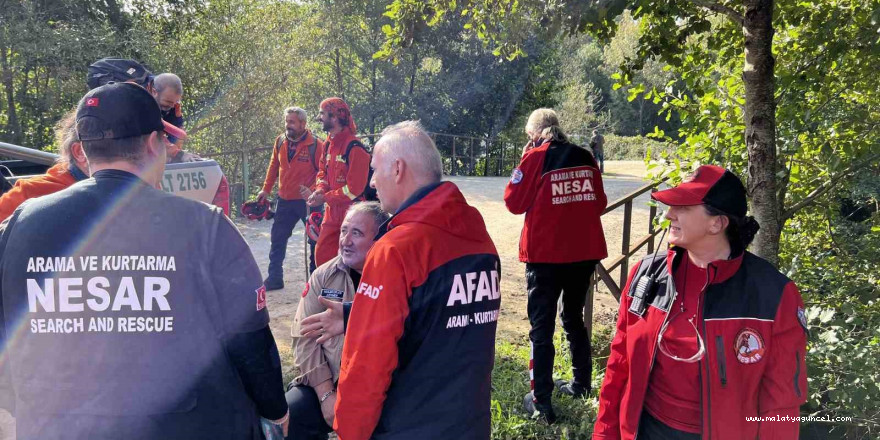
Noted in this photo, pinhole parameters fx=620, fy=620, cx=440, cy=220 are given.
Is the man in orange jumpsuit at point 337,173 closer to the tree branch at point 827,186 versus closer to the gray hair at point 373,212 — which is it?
the gray hair at point 373,212

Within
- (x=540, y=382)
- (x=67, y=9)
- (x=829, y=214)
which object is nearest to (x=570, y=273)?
(x=540, y=382)

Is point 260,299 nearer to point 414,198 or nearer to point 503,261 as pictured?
point 414,198

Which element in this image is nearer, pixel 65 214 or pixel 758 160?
pixel 65 214

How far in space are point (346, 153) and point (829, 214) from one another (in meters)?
3.69

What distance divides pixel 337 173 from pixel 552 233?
7.67ft

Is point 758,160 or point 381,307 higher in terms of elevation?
point 758,160

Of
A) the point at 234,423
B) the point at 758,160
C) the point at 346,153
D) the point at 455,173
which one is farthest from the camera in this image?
the point at 455,173

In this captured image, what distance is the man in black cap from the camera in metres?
1.69

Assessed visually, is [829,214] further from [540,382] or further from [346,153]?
[346,153]

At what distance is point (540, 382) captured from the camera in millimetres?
3836

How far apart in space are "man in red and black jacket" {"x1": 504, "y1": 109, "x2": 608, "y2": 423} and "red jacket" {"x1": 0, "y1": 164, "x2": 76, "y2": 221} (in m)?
2.38

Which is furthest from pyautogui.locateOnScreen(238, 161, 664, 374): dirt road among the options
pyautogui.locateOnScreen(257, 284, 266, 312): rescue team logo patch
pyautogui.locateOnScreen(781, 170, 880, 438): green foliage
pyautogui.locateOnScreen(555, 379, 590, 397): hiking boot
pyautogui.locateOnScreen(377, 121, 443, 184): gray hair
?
pyautogui.locateOnScreen(377, 121, 443, 184): gray hair

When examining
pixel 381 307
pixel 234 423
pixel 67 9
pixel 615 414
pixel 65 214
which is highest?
pixel 67 9

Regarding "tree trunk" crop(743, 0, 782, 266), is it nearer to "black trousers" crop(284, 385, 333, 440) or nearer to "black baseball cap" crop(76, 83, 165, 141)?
"black trousers" crop(284, 385, 333, 440)
